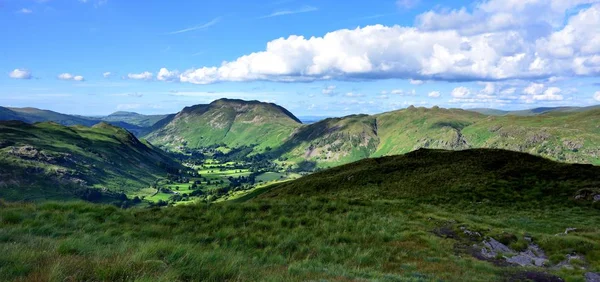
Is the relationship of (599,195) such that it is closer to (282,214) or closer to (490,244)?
(490,244)

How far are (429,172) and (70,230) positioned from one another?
50.3 m

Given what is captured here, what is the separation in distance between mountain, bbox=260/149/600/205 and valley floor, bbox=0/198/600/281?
10.3 meters

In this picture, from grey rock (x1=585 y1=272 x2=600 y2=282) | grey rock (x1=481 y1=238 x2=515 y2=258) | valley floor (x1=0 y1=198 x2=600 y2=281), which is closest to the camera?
valley floor (x1=0 y1=198 x2=600 y2=281)

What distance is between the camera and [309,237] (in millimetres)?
20516

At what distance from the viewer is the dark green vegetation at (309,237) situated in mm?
9273

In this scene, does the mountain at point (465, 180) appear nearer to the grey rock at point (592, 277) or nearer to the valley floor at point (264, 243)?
the valley floor at point (264, 243)

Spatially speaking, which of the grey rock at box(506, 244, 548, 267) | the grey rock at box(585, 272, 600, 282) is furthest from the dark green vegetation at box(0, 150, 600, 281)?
the grey rock at box(506, 244, 548, 267)

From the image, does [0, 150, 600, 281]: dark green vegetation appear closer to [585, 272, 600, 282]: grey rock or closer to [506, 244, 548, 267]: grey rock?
[585, 272, 600, 282]: grey rock

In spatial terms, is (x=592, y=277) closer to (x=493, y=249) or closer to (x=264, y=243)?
(x=493, y=249)

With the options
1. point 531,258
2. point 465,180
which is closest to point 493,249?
point 531,258

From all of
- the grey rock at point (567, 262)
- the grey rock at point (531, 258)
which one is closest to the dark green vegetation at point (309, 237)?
the grey rock at point (567, 262)

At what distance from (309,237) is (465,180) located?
35986mm

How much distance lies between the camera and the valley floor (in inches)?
350

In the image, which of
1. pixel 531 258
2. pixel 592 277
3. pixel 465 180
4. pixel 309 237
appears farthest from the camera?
pixel 465 180
